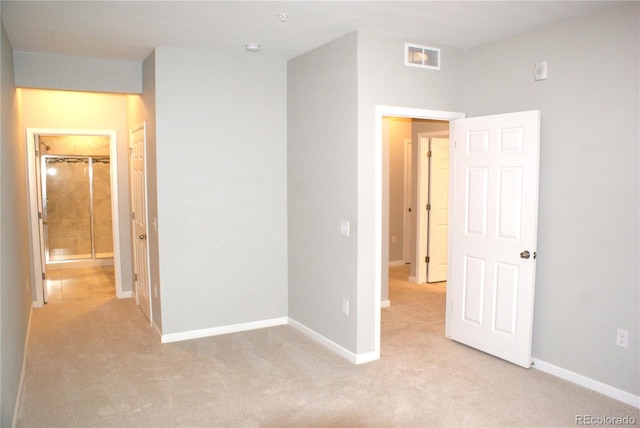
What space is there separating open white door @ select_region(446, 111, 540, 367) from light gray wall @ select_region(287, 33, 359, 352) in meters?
1.04

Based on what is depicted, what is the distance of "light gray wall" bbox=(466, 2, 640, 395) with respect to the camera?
3211 millimetres

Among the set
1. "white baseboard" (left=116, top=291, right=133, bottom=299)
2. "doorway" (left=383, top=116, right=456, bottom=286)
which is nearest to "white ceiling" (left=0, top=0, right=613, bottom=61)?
"doorway" (left=383, top=116, right=456, bottom=286)

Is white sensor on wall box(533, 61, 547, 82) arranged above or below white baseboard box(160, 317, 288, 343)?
above

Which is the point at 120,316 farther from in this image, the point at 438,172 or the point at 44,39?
the point at 438,172

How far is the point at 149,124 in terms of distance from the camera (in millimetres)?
4645

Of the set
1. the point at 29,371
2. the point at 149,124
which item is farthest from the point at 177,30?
the point at 29,371

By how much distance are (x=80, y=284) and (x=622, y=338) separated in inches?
264

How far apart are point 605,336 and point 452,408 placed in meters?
1.23

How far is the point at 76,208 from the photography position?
8.65 metres

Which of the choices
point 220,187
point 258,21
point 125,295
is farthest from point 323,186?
point 125,295

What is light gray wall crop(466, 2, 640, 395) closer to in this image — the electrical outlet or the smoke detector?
the electrical outlet

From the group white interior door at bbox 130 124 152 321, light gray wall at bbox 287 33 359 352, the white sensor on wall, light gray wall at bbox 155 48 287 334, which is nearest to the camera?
the white sensor on wall

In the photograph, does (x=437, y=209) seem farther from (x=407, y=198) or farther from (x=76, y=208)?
(x=76, y=208)
